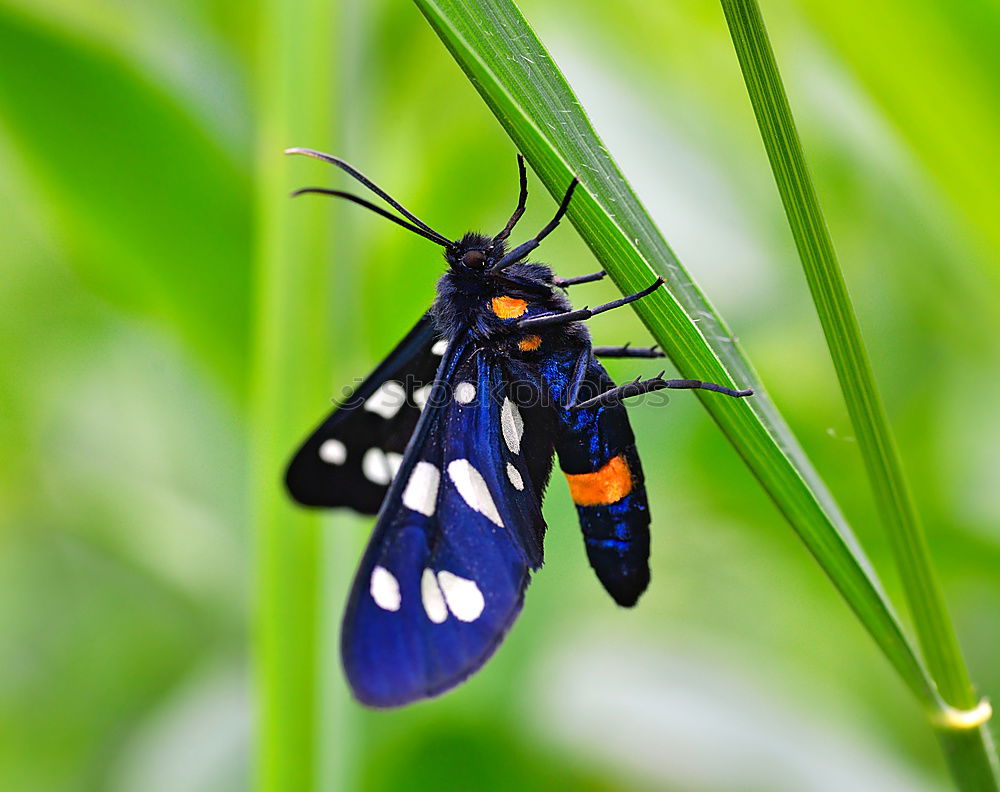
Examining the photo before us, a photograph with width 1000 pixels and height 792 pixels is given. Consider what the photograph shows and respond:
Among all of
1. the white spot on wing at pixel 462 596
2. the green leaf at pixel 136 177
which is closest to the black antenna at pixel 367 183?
the white spot on wing at pixel 462 596

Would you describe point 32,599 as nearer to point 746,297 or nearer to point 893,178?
point 746,297

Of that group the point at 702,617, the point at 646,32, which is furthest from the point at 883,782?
the point at 646,32

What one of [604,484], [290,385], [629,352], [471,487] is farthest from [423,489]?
[290,385]

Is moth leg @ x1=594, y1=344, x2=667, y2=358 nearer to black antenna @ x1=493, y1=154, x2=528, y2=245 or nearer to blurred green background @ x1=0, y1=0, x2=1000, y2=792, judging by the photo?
black antenna @ x1=493, y1=154, x2=528, y2=245

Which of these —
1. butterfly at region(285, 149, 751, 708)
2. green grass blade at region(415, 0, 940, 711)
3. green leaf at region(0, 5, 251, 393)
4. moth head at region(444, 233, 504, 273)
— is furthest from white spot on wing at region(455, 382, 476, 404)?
green leaf at region(0, 5, 251, 393)

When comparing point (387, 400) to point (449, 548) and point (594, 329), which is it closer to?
point (449, 548)

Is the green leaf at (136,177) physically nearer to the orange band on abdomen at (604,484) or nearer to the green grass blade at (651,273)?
the orange band on abdomen at (604,484)
